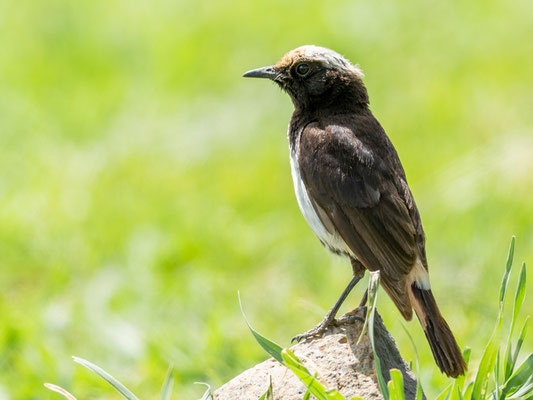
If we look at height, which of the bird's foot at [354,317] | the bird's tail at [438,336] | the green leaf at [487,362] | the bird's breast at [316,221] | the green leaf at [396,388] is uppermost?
the bird's breast at [316,221]

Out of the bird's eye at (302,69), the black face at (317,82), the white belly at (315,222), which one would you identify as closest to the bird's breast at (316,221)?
the white belly at (315,222)

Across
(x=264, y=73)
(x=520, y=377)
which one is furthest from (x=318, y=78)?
(x=520, y=377)

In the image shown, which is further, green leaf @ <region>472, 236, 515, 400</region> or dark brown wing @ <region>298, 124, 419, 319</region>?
dark brown wing @ <region>298, 124, 419, 319</region>

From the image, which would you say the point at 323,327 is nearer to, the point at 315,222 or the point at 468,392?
the point at 315,222

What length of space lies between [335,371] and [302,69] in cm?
204

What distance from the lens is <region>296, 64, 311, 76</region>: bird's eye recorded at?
6055mm

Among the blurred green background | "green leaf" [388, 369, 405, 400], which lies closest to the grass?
"green leaf" [388, 369, 405, 400]

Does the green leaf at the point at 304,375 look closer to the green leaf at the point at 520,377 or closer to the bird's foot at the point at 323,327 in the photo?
the bird's foot at the point at 323,327

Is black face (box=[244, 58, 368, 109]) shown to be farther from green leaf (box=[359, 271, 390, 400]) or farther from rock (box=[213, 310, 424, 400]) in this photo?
green leaf (box=[359, 271, 390, 400])

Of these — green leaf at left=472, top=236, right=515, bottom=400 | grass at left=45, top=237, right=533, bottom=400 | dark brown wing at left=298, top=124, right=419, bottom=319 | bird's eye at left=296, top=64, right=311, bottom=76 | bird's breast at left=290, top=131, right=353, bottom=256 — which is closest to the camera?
grass at left=45, top=237, right=533, bottom=400

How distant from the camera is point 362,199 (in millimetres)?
5445

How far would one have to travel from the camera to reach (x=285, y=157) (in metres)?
10.7

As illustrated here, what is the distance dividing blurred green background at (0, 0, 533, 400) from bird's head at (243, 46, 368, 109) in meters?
1.27

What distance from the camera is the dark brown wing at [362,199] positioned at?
5.25 metres
